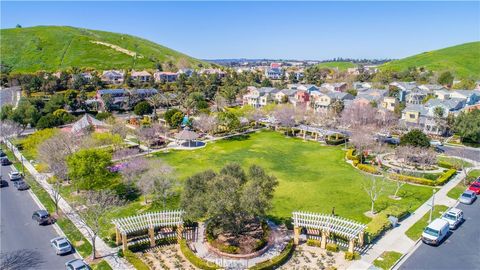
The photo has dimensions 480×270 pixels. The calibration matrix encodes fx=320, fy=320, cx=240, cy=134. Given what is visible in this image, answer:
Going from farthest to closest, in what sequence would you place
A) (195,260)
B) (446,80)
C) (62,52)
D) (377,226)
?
(62,52) → (446,80) → (377,226) → (195,260)

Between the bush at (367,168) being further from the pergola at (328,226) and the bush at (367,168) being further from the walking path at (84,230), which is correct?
the walking path at (84,230)

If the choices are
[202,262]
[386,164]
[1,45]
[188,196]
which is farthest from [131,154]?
[1,45]

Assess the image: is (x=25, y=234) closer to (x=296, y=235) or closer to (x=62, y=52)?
(x=296, y=235)

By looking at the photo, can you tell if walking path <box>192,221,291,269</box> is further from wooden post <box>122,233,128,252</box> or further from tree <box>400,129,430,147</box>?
tree <box>400,129,430,147</box>

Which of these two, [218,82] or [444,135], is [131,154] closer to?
[444,135]

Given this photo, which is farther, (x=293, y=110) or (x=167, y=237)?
(x=293, y=110)

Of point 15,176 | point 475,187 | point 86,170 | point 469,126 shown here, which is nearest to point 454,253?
point 475,187
